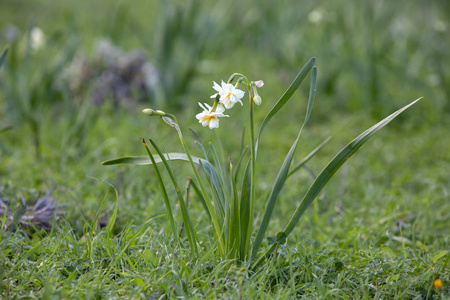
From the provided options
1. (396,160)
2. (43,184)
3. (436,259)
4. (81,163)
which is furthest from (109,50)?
(436,259)

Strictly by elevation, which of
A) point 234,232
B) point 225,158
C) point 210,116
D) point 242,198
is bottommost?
point 234,232

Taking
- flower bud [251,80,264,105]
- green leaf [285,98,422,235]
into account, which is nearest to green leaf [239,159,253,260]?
green leaf [285,98,422,235]

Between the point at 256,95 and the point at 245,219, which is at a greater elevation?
the point at 256,95

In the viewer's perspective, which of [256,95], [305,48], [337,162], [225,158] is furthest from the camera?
[305,48]

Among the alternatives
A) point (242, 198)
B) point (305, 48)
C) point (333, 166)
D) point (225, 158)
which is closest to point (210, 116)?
point (242, 198)

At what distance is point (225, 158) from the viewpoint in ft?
9.06

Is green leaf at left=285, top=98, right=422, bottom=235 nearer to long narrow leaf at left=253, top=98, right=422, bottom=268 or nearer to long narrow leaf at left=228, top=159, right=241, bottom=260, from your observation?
long narrow leaf at left=253, top=98, right=422, bottom=268

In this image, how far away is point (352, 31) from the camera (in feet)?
12.1

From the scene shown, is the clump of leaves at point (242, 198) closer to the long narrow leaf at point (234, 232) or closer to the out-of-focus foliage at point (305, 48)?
the long narrow leaf at point (234, 232)

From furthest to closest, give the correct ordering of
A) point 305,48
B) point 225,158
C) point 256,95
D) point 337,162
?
point 305,48, point 225,158, point 337,162, point 256,95

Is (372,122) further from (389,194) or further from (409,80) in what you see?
(389,194)

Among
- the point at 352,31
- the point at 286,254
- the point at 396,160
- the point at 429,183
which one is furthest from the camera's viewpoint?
the point at 352,31

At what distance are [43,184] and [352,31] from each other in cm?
275

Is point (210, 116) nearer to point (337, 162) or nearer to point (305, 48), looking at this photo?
point (337, 162)
